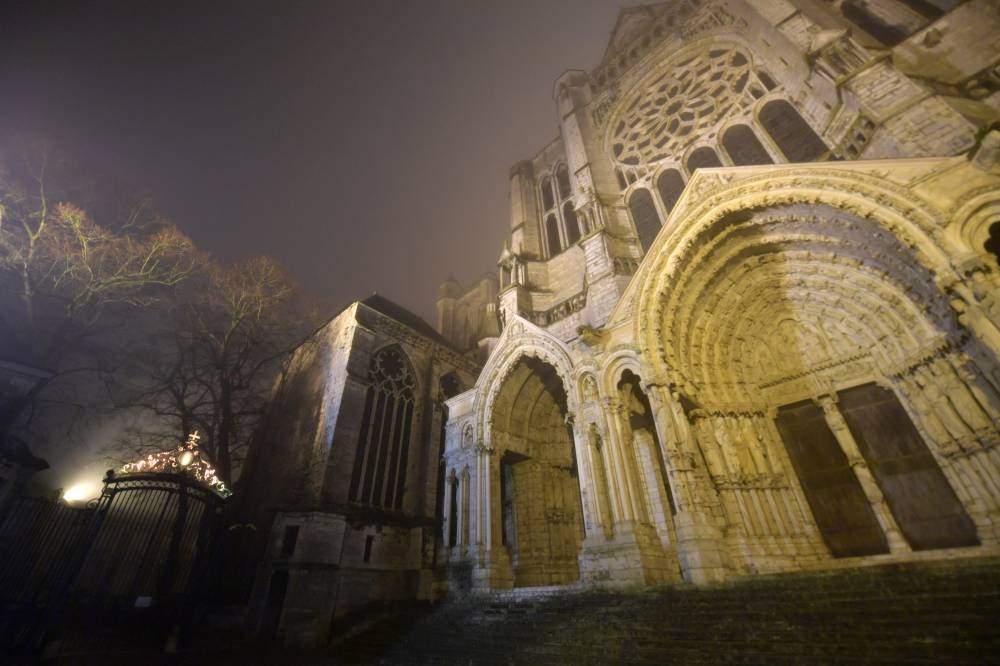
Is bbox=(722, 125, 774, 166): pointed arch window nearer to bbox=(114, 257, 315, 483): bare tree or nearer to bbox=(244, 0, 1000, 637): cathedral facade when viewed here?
bbox=(244, 0, 1000, 637): cathedral facade

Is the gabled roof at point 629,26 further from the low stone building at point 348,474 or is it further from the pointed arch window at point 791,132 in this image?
the low stone building at point 348,474

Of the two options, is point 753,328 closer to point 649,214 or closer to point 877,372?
point 877,372

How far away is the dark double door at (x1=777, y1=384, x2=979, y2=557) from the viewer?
21.6ft

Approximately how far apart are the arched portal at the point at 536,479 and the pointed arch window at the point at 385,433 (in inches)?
169

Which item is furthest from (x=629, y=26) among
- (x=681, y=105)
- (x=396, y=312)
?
(x=396, y=312)

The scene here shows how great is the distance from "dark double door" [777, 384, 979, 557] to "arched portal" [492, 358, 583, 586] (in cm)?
526

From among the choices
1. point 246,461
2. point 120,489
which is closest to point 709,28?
point 120,489

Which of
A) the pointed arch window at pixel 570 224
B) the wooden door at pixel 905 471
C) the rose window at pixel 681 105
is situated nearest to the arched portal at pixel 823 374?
the wooden door at pixel 905 471

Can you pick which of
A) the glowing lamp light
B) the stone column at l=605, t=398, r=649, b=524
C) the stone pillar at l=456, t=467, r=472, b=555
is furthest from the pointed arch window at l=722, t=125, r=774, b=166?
the glowing lamp light

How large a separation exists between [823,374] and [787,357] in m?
0.75

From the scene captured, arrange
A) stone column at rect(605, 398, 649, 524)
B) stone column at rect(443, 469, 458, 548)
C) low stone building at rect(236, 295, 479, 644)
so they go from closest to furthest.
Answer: stone column at rect(605, 398, 649, 524), low stone building at rect(236, 295, 479, 644), stone column at rect(443, 469, 458, 548)

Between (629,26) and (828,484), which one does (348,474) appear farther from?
(629,26)

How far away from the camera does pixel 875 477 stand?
7.31m

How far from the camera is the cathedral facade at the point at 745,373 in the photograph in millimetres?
6301
